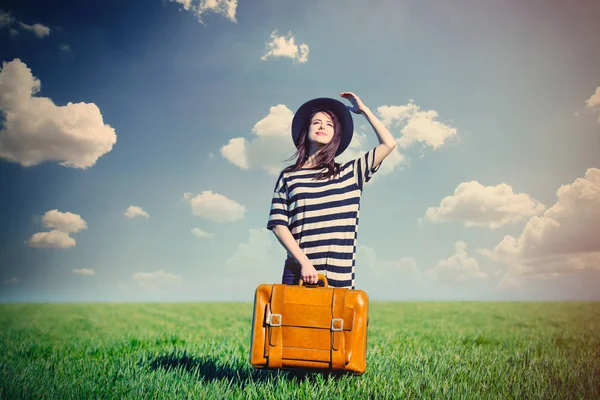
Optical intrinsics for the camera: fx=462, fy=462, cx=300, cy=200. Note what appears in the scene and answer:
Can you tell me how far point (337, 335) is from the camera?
10.9 feet

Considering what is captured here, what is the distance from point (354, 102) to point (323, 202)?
90cm

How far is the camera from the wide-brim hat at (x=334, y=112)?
164 inches

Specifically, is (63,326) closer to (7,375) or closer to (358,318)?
(7,375)

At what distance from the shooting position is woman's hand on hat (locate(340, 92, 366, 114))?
388cm

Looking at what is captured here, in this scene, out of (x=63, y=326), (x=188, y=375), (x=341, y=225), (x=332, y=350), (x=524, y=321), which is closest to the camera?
(x=332, y=350)

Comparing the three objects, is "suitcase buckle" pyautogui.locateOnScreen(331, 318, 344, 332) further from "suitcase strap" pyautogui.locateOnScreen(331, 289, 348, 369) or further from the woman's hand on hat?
the woman's hand on hat

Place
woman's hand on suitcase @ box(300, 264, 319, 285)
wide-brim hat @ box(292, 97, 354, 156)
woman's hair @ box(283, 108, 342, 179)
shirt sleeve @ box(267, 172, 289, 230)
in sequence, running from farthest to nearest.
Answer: wide-brim hat @ box(292, 97, 354, 156)
woman's hair @ box(283, 108, 342, 179)
shirt sleeve @ box(267, 172, 289, 230)
woman's hand on suitcase @ box(300, 264, 319, 285)

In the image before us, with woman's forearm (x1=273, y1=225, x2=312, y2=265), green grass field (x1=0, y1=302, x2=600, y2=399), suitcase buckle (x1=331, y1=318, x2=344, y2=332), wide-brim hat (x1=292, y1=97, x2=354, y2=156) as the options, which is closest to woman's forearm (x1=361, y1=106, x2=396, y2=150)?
wide-brim hat (x1=292, y1=97, x2=354, y2=156)

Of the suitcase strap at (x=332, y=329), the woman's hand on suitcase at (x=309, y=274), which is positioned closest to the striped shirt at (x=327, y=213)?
the woman's hand on suitcase at (x=309, y=274)

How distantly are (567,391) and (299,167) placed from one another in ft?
10.5

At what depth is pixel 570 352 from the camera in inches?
259

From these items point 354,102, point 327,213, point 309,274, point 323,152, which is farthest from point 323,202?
point 354,102

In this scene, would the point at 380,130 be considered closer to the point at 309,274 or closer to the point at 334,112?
the point at 334,112

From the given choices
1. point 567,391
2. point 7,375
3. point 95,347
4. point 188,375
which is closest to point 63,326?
point 95,347
